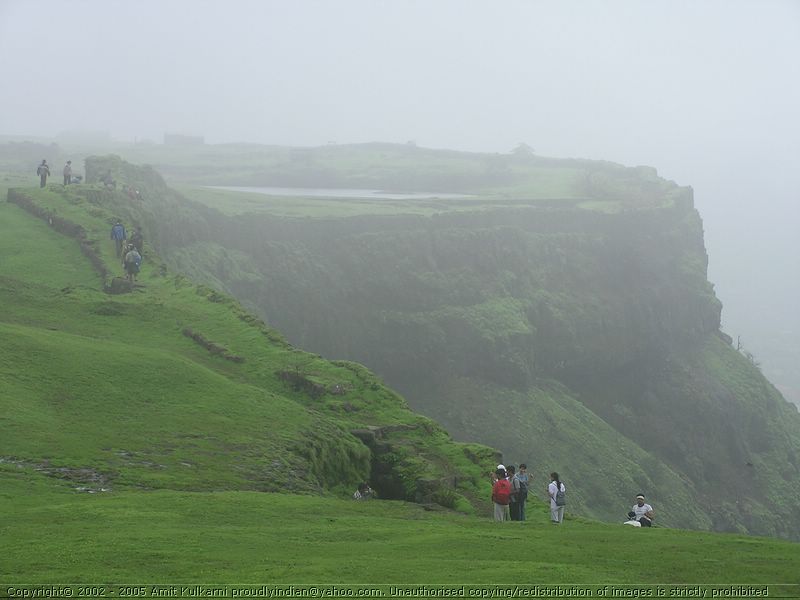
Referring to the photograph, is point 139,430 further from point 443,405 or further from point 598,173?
point 598,173

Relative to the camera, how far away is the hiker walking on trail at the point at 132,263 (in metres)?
47.9

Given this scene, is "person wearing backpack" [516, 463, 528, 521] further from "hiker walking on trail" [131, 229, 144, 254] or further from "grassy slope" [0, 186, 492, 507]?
"hiker walking on trail" [131, 229, 144, 254]

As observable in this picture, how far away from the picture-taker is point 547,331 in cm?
11200

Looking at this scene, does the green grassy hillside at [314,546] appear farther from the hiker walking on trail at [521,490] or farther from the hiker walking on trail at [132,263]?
the hiker walking on trail at [132,263]

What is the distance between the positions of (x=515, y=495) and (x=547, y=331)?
83.4 metres

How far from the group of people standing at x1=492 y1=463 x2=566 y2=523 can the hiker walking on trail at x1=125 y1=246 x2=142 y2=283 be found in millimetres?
25506

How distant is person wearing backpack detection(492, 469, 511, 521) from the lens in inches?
1139

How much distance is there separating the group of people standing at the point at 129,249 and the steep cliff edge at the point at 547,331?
58.0ft

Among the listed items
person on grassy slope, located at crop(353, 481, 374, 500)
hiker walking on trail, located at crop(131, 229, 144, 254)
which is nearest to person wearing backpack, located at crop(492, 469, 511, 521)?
person on grassy slope, located at crop(353, 481, 374, 500)

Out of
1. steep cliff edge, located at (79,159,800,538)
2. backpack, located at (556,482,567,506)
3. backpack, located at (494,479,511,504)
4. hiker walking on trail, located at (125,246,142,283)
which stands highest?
hiker walking on trail, located at (125,246,142,283)

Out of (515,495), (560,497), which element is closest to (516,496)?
(515,495)

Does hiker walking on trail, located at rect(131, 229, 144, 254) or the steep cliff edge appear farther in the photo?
the steep cliff edge

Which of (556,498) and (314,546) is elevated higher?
(314,546)

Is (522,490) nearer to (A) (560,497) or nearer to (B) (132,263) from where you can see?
(A) (560,497)
